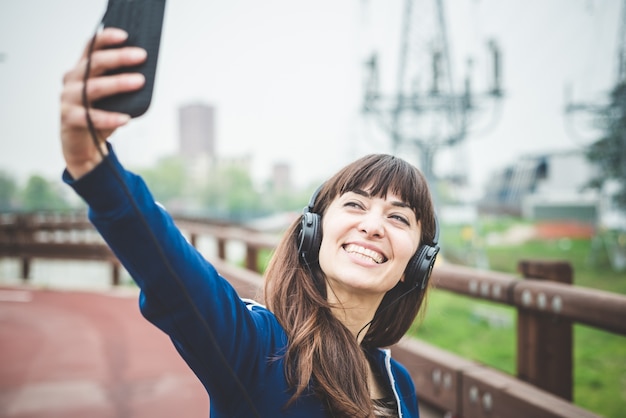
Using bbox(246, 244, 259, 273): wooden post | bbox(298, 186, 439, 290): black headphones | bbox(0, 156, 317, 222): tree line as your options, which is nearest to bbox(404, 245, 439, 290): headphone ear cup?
bbox(298, 186, 439, 290): black headphones

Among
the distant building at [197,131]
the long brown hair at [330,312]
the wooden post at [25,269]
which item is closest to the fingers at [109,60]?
the long brown hair at [330,312]

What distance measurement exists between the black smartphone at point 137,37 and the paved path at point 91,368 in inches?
109

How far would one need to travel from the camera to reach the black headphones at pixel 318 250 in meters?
1.66

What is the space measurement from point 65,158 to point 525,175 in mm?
72445

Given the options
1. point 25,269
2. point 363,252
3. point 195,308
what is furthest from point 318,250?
point 25,269

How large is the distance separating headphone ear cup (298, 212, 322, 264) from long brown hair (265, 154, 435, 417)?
0.04 m

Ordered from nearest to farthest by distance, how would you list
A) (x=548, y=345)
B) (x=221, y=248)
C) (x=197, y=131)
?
(x=548, y=345) → (x=221, y=248) → (x=197, y=131)

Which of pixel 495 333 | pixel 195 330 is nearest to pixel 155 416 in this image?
pixel 195 330

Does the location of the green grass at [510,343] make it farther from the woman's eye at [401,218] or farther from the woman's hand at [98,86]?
the woman's hand at [98,86]

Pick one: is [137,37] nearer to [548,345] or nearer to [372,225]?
[372,225]

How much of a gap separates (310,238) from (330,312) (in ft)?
0.78

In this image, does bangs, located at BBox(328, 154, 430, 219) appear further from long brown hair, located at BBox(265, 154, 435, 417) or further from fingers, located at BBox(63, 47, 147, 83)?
fingers, located at BBox(63, 47, 147, 83)

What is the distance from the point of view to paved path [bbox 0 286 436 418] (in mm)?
3797

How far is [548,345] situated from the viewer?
263cm
